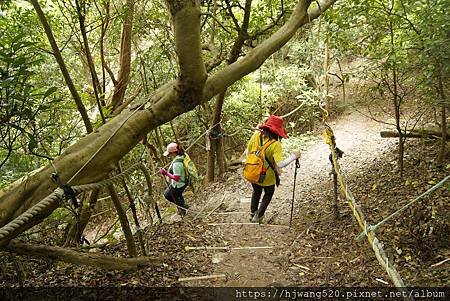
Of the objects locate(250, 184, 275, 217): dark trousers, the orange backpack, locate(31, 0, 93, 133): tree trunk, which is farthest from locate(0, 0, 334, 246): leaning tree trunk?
locate(250, 184, 275, 217): dark trousers

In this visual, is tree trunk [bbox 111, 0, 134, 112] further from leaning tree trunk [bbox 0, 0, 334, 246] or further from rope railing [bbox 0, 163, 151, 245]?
rope railing [bbox 0, 163, 151, 245]

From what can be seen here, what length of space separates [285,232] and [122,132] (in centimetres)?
372

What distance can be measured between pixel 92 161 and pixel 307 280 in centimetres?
265

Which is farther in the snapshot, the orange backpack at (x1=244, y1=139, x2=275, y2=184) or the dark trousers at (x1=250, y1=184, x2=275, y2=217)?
the dark trousers at (x1=250, y1=184, x2=275, y2=217)

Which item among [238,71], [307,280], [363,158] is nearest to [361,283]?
[307,280]

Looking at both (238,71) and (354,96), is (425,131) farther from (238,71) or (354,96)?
(354,96)

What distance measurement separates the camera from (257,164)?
243 inches

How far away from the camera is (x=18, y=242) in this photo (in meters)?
3.26

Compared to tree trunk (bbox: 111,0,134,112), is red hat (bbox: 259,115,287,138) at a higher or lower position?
lower

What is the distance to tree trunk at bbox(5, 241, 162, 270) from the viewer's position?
3217 mm

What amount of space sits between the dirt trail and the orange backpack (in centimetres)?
87

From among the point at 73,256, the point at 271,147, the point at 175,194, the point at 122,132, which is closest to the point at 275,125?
the point at 271,147

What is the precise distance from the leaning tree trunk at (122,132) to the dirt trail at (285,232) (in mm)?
1844

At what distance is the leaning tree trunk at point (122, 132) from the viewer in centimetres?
286
